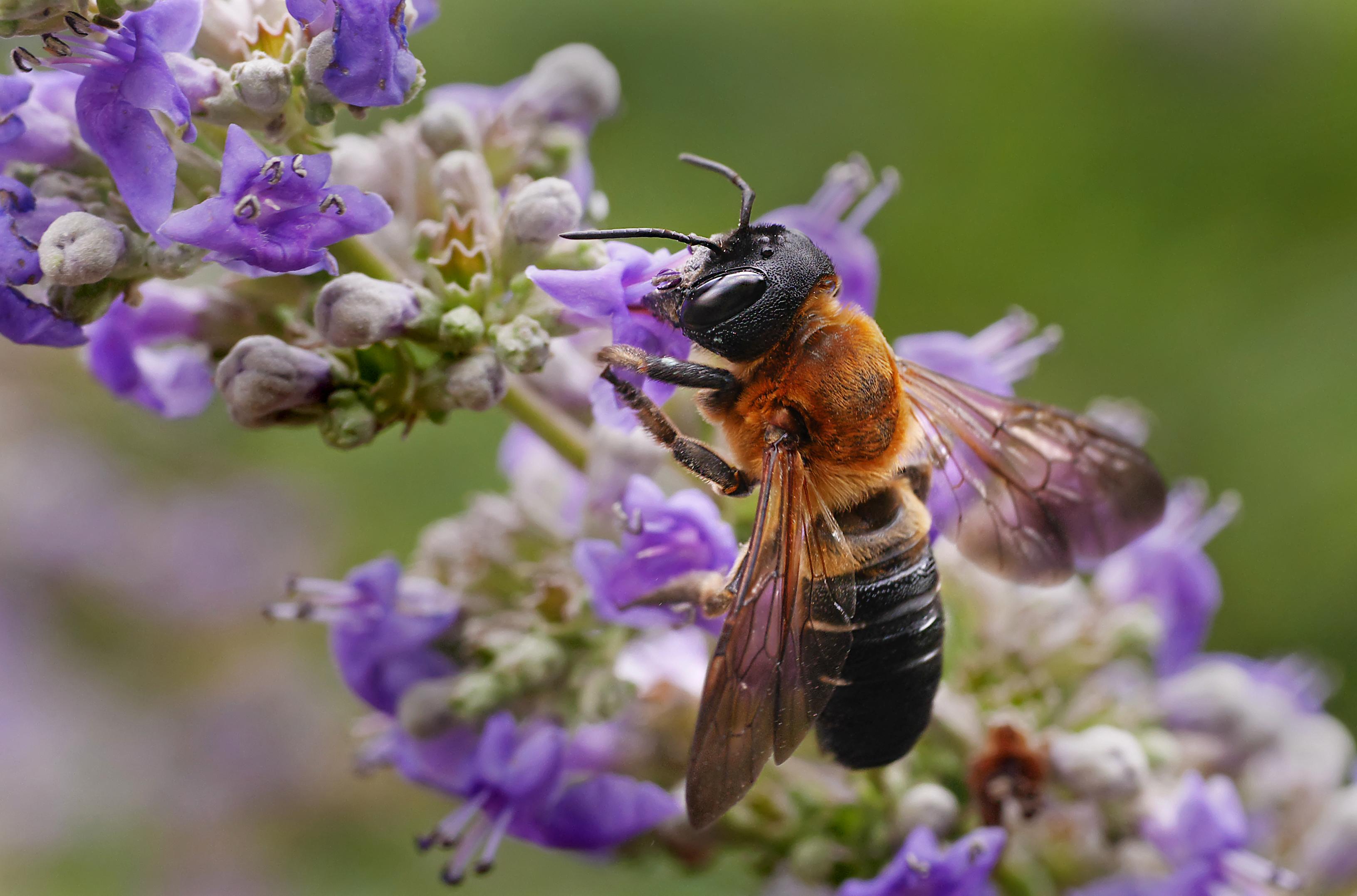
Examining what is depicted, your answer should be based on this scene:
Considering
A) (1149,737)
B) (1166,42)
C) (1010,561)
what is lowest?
(1149,737)

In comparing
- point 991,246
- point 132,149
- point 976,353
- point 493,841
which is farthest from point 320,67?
point 991,246

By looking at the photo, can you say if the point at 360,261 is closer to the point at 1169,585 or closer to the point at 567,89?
the point at 567,89

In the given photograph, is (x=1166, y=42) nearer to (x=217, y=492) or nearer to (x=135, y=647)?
(x=217, y=492)

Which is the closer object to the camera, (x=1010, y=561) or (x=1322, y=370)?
(x=1010, y=561)

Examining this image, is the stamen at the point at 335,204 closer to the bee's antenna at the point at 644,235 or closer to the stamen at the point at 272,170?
the stamen at the point at 272,170

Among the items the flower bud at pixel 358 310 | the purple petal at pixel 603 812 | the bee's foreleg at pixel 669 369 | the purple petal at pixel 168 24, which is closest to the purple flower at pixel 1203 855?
the purple petal at pixel 603 812

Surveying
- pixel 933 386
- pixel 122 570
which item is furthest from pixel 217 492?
pixel 933 386

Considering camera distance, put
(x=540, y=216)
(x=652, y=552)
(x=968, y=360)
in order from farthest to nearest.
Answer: (x=968, y=360), (x=652, y=552), (x=540, y=216)

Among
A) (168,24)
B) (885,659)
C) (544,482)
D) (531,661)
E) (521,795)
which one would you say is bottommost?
(521,795)
